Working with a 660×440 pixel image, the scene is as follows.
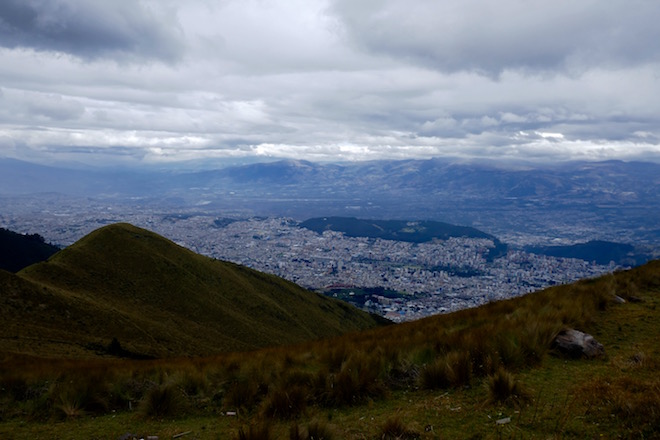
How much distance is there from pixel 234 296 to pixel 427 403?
5280cm

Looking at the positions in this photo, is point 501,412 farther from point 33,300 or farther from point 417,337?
point 33,300

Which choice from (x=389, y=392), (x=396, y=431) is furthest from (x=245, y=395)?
(x=396, y=431)

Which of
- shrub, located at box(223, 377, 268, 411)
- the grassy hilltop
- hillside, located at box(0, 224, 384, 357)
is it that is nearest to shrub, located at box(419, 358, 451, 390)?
the grassy hilltop

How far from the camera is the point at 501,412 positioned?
19.5 ft

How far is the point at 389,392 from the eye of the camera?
7332mm

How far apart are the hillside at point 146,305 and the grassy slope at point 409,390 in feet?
52.8

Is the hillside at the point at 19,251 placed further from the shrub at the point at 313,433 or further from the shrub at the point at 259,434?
the shrub at the point at 313,433

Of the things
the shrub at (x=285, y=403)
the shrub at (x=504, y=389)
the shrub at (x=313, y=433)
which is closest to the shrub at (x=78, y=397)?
the shrub at (x=285, y=403)

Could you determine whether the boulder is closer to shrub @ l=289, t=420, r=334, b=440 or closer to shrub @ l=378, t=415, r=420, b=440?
shrub @ l=378, t=415, r=420, b=440

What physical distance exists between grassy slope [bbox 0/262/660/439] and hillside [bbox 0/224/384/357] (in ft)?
52.8

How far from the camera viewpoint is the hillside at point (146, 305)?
2773 centimetres

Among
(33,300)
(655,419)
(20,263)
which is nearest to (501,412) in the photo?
(655,419)

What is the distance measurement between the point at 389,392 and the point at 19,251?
351ft

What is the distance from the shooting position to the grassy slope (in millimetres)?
5570
